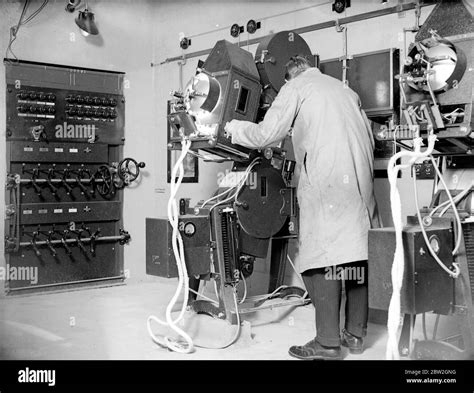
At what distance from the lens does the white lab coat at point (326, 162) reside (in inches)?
132

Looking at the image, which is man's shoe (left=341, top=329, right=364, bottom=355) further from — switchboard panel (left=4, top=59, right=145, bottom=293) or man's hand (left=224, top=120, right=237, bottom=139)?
switchboard panel (left=4, top=59, right=145, bottom=293)

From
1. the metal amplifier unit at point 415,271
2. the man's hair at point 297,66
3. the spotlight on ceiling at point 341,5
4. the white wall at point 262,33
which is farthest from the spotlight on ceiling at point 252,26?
the metal amplifier unit at point 415,271

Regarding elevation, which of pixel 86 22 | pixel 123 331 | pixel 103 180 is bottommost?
pixel 123 331

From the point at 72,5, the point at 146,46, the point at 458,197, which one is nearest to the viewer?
the point at 458,197

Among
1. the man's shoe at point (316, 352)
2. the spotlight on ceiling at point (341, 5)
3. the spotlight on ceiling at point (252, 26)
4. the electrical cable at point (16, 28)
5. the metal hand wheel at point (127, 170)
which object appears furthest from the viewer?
the metal hand wheel at point (127, 170)

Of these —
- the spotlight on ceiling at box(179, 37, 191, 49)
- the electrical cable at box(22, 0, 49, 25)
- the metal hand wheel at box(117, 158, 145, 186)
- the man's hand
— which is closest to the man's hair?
the man's hand

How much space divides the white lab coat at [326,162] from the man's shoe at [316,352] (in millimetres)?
411

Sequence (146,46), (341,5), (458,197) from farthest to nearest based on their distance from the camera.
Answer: (146,46) < (341,5) < (458,197)

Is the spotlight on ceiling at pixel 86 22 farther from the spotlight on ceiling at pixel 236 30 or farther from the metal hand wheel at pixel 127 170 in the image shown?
the spotlight on ceiling at pixel 236 30

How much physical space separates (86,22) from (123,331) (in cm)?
297

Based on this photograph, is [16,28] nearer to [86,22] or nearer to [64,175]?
[86,22]

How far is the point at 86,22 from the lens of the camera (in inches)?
222

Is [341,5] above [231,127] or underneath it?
above

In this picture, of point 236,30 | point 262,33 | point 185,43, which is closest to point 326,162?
point 262,33
